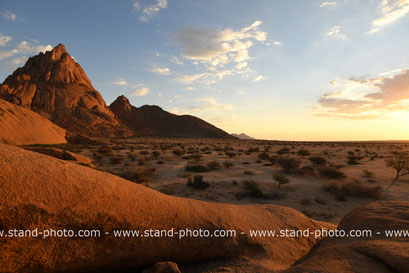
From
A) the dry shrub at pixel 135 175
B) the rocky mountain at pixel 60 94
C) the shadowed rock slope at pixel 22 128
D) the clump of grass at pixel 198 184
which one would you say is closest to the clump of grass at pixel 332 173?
the clump of grass at pixel 198 184

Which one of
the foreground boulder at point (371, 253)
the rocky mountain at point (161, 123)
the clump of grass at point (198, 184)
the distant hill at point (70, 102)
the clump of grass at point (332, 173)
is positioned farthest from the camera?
the rocky mountain at point (161, 123)

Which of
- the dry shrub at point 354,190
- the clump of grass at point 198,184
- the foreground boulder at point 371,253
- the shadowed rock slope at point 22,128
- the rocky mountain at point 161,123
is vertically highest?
the rocky mountain at point 161,123

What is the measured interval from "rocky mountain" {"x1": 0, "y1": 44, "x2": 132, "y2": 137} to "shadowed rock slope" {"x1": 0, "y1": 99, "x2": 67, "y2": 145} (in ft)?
123

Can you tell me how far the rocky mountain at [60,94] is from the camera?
190 ft

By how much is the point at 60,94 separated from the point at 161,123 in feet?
156

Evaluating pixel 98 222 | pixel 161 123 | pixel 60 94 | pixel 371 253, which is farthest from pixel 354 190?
pixel 161 123

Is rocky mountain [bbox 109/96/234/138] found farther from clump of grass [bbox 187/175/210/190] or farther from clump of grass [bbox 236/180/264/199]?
clump of grass [bbox 236/180/264/199]

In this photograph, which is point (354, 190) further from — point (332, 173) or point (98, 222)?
point (98, 222)

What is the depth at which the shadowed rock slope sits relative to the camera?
17164 mm

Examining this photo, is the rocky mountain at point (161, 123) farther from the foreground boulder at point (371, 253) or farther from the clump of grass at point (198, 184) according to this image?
the foreground boulder at point (371, 253)

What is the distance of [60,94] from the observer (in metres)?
64.8

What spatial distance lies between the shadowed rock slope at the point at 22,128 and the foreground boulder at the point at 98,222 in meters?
20.1

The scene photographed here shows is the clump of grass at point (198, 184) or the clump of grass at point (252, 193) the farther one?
the clump of grass at point (198, 184)

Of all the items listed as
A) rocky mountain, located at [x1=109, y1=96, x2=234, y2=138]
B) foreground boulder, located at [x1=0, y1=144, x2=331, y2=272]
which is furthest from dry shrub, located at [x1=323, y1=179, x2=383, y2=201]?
rocky mountain, located at [x1=109, y1=96, x2=234, y2=138]
